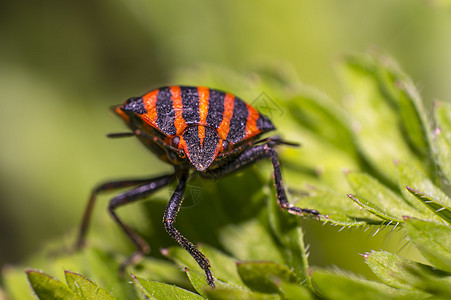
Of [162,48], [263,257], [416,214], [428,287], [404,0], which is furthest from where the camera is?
[162,48]

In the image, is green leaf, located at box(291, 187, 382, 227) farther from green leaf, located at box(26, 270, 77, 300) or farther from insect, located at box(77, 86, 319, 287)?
green leaf, located at box(26, 270, 77, 300)

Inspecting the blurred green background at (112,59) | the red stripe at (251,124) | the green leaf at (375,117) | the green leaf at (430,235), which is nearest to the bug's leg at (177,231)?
the red stripe at (251,124)

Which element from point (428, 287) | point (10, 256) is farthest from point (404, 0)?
point (10, 256)

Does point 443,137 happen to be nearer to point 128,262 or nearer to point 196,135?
point 196,135

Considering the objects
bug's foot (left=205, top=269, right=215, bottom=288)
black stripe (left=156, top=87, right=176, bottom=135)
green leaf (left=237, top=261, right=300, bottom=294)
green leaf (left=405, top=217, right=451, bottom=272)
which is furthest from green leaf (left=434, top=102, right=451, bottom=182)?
black stripe (left=156, top=87, right=176, bottom=135)

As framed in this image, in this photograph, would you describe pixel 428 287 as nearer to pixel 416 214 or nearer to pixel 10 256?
pixel 416 214

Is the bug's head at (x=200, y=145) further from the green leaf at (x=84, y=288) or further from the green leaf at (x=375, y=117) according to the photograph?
the green leaf at (x=375, y=117)

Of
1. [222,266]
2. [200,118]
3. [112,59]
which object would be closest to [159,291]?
[222,266]
